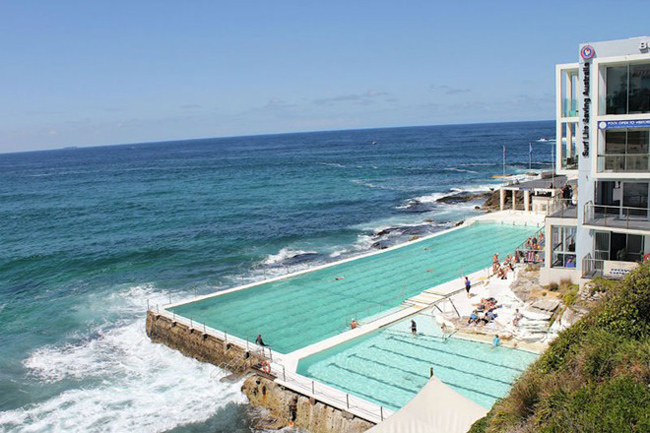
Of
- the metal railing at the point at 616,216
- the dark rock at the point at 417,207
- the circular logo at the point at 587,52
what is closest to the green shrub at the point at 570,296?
the metal railing at the point at 616,216

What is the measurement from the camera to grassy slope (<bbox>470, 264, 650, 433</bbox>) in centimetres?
786

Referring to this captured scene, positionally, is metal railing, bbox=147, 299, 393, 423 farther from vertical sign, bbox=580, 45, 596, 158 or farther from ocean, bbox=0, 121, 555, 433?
vertical sign, bbox=580, 45, 596, 158

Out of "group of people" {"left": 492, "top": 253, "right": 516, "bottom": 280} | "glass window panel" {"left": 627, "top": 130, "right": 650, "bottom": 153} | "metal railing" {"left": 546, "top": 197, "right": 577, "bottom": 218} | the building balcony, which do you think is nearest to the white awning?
the building balcony

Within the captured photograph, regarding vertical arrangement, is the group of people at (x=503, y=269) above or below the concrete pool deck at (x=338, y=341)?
above

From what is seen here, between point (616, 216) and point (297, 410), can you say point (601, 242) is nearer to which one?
point (616, 216)

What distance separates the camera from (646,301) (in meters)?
11.1

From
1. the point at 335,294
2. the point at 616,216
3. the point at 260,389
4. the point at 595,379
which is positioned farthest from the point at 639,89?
the point at 260,389

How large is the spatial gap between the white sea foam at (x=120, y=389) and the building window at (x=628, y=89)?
1709 centimetres

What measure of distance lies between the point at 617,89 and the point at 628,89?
1.12 ft

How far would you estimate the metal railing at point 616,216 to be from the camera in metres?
19.4

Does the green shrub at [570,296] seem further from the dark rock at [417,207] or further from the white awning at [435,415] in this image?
the dark rock at [417,207]

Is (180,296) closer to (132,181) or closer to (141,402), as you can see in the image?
(141,402)

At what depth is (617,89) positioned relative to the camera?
19.3 m

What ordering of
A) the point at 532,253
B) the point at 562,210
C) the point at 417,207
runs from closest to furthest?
the point at 562,210 < the point at 532,253 < the point at 417,207
